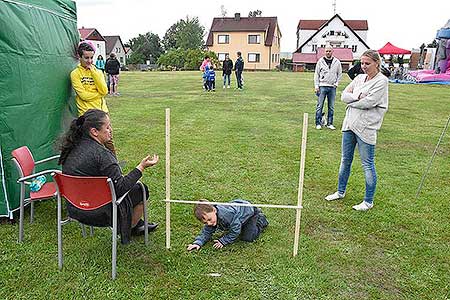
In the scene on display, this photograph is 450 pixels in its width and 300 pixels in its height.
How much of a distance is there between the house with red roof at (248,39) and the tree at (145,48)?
535 inches

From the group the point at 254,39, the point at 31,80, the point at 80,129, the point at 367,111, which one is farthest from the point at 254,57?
the point at 80,129

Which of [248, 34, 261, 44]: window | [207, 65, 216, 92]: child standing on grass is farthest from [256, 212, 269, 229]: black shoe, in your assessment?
[248, 34, 261, 44]: window

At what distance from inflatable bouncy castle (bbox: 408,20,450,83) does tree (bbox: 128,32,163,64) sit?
43.2 meters

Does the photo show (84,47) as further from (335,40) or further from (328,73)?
(335,40)

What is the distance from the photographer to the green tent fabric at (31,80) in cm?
412

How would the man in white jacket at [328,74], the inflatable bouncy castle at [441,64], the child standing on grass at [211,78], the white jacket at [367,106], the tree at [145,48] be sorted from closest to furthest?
the white jacket at [367,106]
the man in white jacket at [328,74]
the child standing on grass at [211,78]
the inflatable bouncy castle at [441,64]
the tree at [145,48]

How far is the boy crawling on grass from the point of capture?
3.76 m

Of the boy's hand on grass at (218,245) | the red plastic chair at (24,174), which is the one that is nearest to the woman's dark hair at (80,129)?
the red plastic chair at (24,174)

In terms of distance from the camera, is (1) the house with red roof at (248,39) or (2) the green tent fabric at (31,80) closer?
(2) the green tent fabric at (31,80)

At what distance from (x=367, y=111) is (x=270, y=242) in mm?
1727

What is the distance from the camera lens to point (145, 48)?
205ft

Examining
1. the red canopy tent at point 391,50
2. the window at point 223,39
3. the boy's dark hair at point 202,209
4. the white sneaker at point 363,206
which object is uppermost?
the window at point 223,39

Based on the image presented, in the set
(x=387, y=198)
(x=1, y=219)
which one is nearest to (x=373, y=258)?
(x=387, y=198)

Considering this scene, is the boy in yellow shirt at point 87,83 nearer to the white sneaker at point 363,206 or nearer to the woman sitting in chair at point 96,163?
the woman sitting in chair at point 96,163
